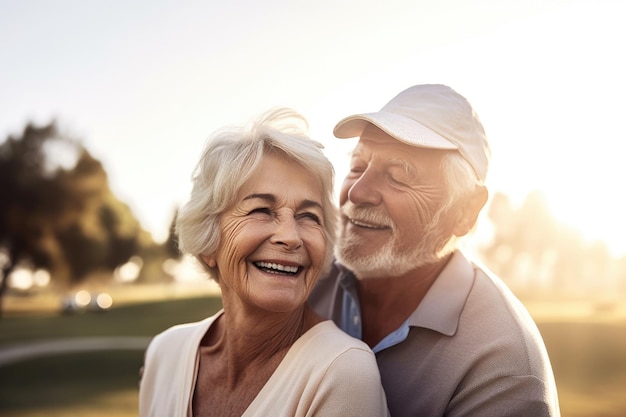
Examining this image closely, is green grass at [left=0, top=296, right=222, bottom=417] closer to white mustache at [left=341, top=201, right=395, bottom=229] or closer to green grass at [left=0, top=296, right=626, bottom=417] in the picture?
green grass at [left=0, top=296, right=626, bottom=417]

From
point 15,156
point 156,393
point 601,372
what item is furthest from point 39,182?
point 156,393

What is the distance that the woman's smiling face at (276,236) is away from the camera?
8.61ft

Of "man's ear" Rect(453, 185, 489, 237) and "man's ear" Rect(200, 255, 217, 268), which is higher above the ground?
"man's ear" Rect(453, 185, 489, 237)

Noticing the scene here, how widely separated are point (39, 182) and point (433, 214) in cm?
3023

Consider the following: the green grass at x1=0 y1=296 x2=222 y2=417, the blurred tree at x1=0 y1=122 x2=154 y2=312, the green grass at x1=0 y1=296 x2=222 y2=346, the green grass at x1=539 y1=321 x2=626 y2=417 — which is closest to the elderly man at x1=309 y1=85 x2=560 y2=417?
the green grass at x1=0 y1=296 x2=222 y2=417

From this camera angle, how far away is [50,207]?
1200 inches

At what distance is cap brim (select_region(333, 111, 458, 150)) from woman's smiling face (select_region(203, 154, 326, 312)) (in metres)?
0.73

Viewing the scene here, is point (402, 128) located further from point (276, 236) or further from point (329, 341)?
point (329, 341)

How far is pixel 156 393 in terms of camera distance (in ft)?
10.5

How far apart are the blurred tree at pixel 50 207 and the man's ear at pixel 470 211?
29743 millimetres

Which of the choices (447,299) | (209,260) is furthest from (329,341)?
(447,299)

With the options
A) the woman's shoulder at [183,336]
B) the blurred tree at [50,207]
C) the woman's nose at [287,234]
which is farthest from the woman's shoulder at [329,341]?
the blurred tree at [50,207]

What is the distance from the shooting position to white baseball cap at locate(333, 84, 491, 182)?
3.32 metres

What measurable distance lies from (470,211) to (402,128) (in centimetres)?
66
